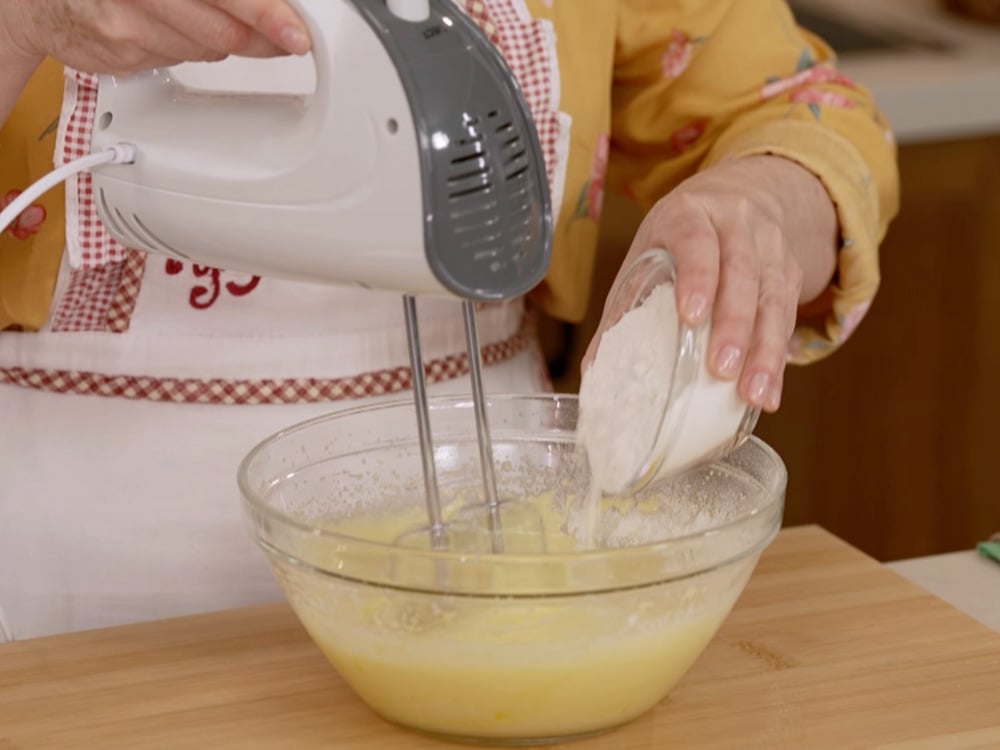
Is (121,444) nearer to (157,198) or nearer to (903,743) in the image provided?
(157,198)

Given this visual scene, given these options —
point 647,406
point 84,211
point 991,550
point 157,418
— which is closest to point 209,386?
point 157,418

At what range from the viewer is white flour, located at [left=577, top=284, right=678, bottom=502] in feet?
2.36

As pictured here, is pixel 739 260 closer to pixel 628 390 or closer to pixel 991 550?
pixel 628 390

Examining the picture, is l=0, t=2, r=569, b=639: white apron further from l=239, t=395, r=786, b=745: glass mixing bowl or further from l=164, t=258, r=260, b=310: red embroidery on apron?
l=239, t=395, r=786, b=745: glass mixing bowl

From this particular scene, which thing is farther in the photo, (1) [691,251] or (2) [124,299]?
(2) [124,299]

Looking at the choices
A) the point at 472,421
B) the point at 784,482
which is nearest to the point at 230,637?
the point at 472,421

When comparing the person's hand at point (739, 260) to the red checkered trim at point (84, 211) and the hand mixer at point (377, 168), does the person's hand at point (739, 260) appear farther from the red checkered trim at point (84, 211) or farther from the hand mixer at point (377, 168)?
the red checkered trim at point (84, 211)

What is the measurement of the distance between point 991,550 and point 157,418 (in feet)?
1.80

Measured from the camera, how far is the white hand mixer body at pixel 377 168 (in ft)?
2.01

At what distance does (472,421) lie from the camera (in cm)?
89

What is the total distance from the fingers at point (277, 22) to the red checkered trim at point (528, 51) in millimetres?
362

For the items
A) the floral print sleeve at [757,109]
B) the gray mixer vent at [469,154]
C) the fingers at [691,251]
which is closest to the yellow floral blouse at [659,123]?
the floral print sleeve at [757,109]

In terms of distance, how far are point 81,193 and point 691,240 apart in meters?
0.34

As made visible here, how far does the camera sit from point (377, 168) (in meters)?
0.62
